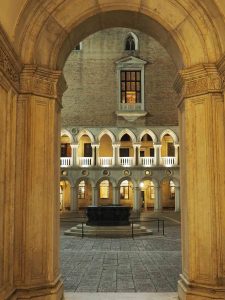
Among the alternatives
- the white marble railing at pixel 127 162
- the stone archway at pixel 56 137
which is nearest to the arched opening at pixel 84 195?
the white marble railing at pixel 127 162

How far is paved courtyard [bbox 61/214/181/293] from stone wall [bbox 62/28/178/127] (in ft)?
68.7

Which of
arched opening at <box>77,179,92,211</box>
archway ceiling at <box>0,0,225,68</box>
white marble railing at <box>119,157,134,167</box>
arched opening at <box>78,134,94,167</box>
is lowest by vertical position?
arched opening at <box>77,179,92,211</box>

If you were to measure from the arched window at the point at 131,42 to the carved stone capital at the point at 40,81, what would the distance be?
33.3m

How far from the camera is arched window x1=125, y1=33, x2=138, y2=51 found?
39.2m

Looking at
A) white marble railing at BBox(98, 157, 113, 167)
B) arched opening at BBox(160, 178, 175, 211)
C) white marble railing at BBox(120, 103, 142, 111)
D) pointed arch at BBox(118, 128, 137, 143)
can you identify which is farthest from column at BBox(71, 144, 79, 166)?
arched opening at BBox(160, 178, 175, 211)

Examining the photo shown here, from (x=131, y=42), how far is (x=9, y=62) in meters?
34.6

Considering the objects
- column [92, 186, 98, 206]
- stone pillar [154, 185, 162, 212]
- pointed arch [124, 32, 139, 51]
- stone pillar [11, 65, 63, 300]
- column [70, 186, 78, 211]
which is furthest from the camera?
pointed arch [124, 32, 139, 51]

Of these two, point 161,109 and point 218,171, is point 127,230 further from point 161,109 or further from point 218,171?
point 161,109

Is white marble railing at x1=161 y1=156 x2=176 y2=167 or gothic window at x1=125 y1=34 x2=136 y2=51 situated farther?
gothic window at x1=125 y1=34 x2=136 y2=51

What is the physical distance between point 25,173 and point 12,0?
8.69 feet

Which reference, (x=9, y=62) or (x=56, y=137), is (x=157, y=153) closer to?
(x=56, y=137)

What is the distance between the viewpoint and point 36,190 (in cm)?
666

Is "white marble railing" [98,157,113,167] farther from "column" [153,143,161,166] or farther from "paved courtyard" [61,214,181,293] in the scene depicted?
"paved courtyard" [61,214,181,293]

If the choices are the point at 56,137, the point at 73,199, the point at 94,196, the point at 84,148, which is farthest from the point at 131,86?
the point at 56,137
